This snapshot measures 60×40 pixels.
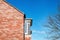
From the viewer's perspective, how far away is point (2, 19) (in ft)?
89.3

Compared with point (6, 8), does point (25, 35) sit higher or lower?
lower

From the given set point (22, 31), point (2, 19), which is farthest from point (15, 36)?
point (2, 19)

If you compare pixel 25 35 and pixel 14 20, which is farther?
pixel 25 35

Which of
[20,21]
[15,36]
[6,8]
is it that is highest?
[6,8]

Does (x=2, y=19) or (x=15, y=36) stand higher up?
(x=2, y=19)

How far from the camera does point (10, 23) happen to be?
88.7 ft

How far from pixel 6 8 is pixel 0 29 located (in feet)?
10.3

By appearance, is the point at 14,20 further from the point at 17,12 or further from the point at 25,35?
the point at 25,35

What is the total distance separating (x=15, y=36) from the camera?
87.5ft

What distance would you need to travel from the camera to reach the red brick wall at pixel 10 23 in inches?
1050

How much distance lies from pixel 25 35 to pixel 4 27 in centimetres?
387

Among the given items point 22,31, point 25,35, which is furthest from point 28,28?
point 22,31

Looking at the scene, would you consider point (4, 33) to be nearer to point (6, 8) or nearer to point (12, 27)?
point (12, 27)

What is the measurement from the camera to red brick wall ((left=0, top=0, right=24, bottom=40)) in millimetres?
Result: 26672
